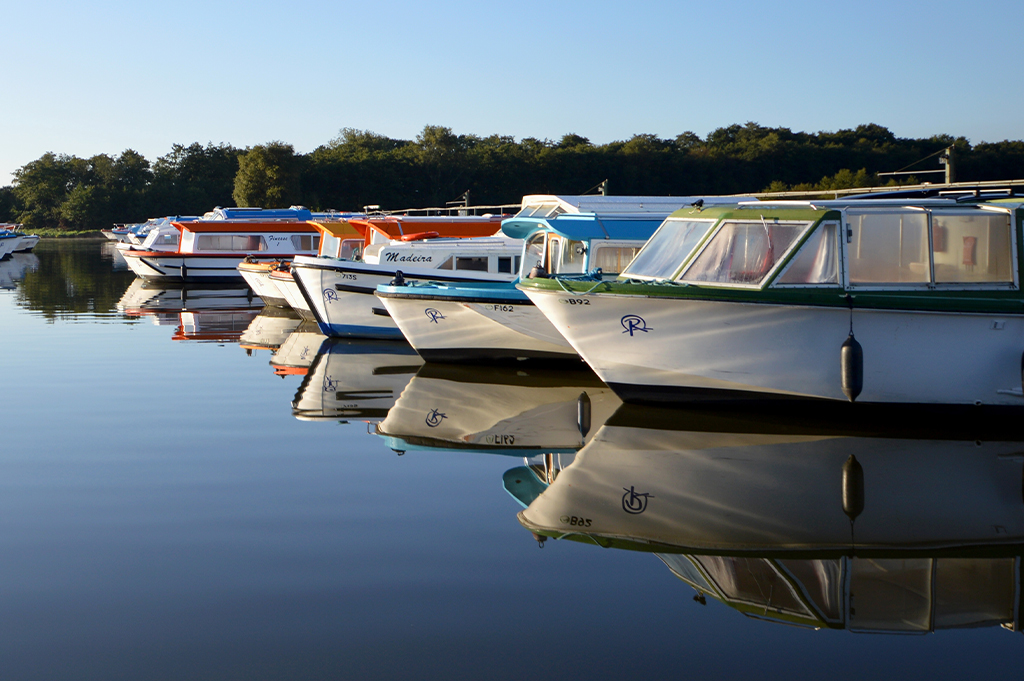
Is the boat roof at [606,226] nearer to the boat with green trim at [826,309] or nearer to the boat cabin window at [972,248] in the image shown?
the boat with green trim at [826,309]

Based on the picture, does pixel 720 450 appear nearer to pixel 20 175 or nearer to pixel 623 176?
pixel 623 176

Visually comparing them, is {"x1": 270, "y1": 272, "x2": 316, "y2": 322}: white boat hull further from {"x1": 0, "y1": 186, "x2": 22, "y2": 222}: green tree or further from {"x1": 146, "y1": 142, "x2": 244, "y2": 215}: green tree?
{"x1": 0, "y1": 186, "x2": 22, "y2": 222}: green tree

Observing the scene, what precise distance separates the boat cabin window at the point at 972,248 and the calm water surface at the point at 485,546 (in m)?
2.27

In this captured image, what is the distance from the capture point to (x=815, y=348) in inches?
457

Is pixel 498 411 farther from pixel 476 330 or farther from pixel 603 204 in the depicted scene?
pixel 603 204

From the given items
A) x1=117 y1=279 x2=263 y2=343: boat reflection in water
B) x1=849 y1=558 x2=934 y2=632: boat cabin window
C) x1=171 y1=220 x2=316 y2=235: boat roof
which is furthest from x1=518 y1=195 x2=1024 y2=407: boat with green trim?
x1=171 y1=220 x2=316 y2=235: boat roof

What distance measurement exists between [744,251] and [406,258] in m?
9.44

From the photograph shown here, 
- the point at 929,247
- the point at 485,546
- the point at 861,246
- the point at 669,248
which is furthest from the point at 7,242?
the point at 485,546

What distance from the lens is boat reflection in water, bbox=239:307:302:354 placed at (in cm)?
2152

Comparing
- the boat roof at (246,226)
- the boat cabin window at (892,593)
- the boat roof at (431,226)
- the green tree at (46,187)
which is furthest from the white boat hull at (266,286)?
the green tree at (46,187)

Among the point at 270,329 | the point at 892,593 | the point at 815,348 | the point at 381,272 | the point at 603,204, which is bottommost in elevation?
the point at 892,593

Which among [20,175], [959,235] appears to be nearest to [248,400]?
[959,235]

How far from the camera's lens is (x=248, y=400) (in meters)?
14.7

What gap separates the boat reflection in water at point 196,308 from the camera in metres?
24.0
